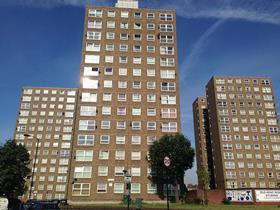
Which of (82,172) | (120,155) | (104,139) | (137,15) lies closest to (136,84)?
(104,139)

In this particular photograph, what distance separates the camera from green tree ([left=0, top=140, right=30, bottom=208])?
55.3 metres

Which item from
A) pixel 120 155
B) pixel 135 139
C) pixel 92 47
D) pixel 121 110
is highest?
pixel 92 47

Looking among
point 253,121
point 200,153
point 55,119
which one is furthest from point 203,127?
point 55,119

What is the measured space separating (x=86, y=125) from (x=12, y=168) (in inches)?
648

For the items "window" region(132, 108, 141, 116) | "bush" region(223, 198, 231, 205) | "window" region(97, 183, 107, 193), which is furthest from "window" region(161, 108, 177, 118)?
"bush" region(223, 198, 231, 205)

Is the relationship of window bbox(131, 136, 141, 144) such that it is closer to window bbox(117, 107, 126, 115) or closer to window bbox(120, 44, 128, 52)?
window bbox(117, 107, 126, 115)

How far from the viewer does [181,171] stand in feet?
163

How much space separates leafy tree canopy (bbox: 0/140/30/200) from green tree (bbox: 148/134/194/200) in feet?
87.5

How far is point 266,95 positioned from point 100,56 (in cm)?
6712

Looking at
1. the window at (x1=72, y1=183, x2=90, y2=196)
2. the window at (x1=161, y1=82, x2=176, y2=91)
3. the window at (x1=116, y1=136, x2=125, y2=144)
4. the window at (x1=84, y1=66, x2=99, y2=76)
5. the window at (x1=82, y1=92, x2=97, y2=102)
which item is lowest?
→ the window at (x1=72, y1=183, x2=90, y2=196)

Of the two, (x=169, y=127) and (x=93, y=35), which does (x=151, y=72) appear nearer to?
(x=169, y=127)

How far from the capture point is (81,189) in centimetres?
5269

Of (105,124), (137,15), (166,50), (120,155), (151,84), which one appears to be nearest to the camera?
(120,155)

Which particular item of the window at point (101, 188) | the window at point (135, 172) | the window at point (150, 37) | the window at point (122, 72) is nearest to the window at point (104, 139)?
the window at point (135, 172)
